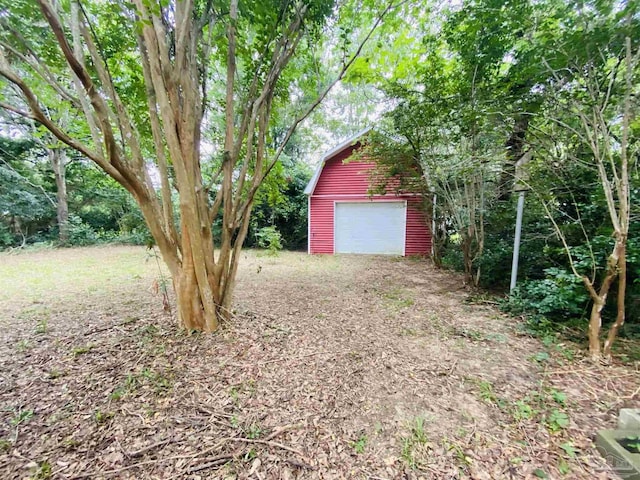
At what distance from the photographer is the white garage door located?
32.7ft

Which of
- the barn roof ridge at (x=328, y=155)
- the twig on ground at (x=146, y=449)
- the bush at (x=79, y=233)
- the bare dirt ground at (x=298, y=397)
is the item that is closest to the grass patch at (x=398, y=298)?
the bare dirt ground at (x=298, y=397)

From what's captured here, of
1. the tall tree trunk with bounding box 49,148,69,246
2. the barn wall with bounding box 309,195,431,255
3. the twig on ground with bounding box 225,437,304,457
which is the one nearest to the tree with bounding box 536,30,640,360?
the twig on ground with bounding box 225,437,304,457

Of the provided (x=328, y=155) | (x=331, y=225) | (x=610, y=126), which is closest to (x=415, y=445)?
(x=610, y=126)

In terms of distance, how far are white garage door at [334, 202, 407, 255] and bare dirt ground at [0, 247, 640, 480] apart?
20.3 ft

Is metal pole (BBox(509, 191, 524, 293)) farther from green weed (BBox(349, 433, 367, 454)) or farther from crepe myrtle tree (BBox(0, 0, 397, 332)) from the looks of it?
green weed (BBox(349, 433, 367, 454))

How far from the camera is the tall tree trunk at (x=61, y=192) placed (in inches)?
440

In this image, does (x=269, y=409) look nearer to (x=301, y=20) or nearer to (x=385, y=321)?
(x=385, y=321)

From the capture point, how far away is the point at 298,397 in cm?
212

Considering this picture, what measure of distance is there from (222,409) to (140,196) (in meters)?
1.98

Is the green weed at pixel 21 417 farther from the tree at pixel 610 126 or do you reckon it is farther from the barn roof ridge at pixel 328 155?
the barn roof ridge at pixel 328 155

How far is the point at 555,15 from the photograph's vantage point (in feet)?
8.93

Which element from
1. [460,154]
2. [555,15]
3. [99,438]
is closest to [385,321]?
[99,438]

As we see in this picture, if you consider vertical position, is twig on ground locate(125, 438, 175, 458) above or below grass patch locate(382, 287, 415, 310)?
above

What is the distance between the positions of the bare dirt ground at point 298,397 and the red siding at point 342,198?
6103mm
